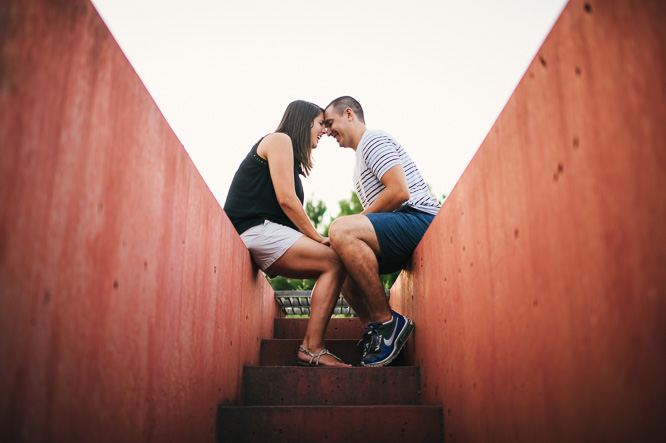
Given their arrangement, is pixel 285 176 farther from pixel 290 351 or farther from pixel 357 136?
pixel 290 351

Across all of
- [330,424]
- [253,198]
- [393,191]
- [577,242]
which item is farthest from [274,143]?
[577,242]

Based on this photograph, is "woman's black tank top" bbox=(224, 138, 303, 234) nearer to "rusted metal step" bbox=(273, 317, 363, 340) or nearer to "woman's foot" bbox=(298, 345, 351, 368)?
"woman's foot" bbox=(298, 345, 351, 368)

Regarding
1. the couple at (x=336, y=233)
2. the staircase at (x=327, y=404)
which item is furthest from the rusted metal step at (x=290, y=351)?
the couple at (x=336, y=233)

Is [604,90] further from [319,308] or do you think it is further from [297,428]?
[319,308]

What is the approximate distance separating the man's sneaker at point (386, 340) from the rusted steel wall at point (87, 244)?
1.07 metres

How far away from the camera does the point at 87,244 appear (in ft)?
3.10

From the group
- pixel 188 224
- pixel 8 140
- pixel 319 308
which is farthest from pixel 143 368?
pixel 319 308

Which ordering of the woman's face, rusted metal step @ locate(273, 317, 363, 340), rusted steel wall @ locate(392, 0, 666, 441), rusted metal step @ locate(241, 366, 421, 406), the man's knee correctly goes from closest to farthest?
rusted steel wall @ locate(392, 0, 666, 441), rusted metal step @ locate(241, 366, 421, 406), the man's knee, the woman's face, rusted metal step @ locate(273, 317, 363, 340)

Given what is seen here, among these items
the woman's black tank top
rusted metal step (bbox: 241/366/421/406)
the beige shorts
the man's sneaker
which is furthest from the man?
the woman's black tank top

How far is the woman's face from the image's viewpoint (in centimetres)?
308

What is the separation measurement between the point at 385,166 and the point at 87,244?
196 centimetres

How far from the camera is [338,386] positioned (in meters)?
2.32

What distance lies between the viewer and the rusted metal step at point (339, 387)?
231cm

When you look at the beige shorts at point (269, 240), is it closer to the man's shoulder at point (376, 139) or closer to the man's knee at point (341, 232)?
the man's knee at point (341, 232)
